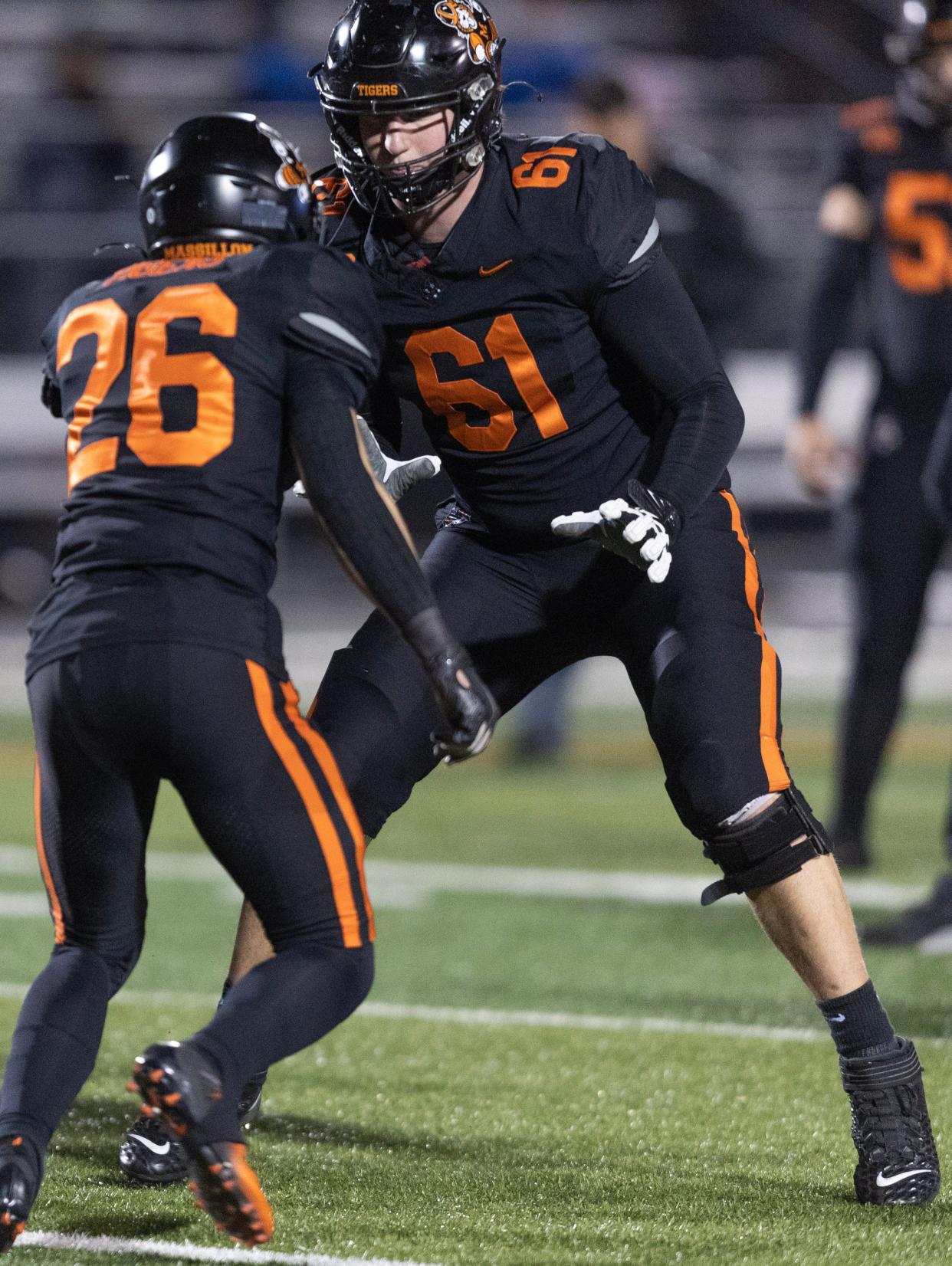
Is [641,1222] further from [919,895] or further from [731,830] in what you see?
[919,895]

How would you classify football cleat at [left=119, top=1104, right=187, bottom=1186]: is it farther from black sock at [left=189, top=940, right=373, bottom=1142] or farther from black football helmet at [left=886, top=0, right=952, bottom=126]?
black football helmet at [left=886, top=0, right=952, bottom=126]

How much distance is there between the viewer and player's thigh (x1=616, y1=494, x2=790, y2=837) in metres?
2.79

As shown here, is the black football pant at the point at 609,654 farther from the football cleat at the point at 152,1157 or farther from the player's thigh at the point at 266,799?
the football cleat at the point at 152,1157

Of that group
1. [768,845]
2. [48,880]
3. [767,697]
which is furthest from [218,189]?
[768,845]

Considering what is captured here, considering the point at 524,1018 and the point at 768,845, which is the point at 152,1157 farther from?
the point at 524,1018

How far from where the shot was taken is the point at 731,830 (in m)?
2.79

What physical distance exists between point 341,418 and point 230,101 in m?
10.4

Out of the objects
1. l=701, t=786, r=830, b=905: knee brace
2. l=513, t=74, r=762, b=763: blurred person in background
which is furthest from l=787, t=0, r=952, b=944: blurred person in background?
l=701, t=786, r=830, b=905: knee brace

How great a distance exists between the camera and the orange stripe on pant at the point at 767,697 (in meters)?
2.82

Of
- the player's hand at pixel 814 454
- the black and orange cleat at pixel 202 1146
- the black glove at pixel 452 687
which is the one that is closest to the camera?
the black and orange cleat at pixel 202 1146

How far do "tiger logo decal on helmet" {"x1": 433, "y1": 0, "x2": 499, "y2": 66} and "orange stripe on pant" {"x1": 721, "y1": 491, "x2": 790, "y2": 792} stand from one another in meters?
0.84

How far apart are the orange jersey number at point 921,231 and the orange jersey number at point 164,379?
3.11 meters

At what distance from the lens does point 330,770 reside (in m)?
2.47

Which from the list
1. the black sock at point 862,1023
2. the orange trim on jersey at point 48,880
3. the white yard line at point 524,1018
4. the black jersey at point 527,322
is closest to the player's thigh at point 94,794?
the orange trim on jersey at point 48,880
